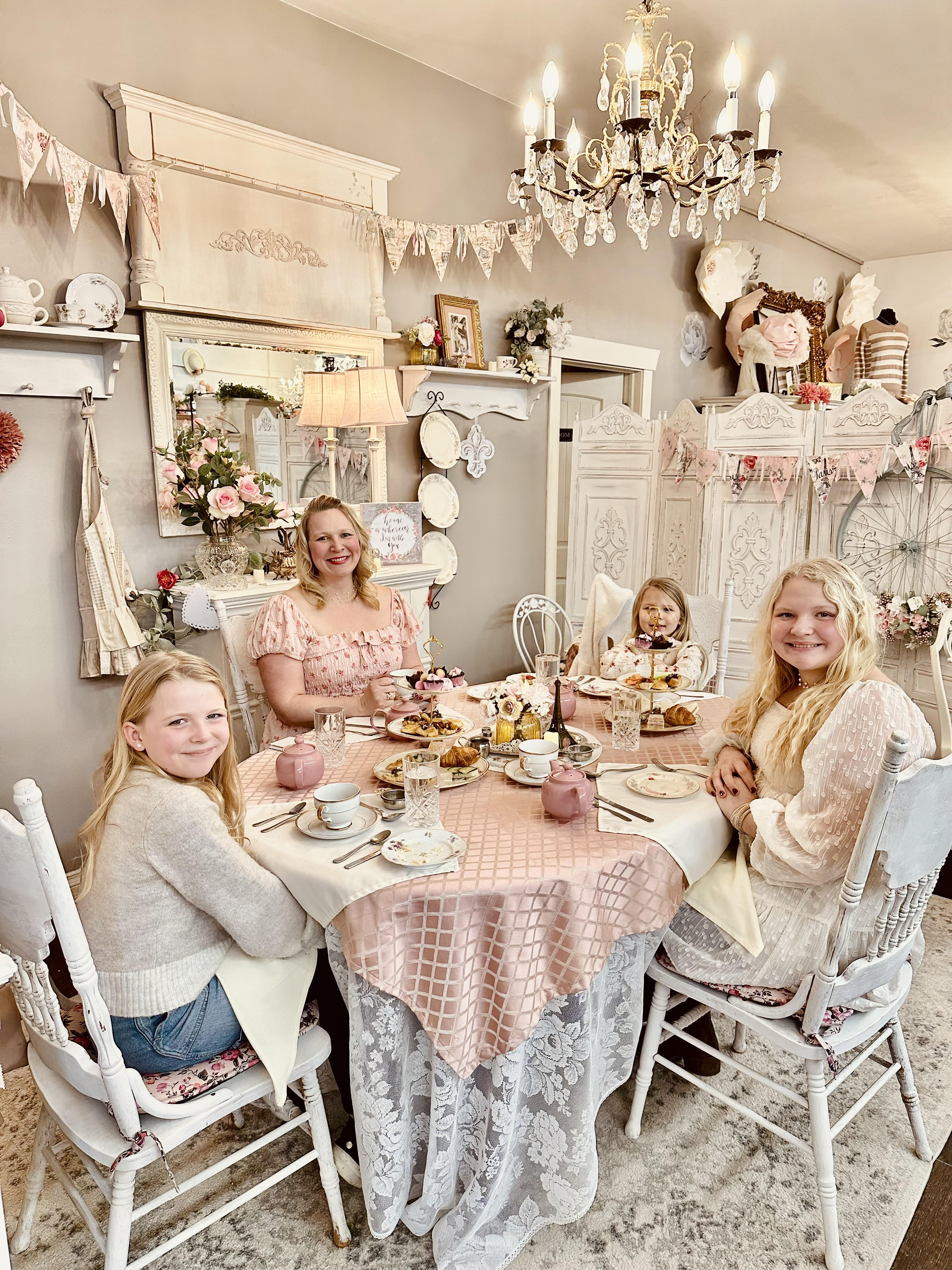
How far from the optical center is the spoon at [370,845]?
1.45 metres

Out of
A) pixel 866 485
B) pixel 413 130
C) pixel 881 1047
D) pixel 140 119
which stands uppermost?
pixel 413 130

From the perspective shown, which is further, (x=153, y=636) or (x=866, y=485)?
(x=866, y=485)

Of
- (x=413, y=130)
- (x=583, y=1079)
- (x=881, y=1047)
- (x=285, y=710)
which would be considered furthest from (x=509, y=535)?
(x=583, y=1079)

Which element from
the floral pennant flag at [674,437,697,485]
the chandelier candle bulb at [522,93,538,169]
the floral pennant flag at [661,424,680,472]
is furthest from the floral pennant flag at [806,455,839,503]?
the chandelier candle bulb at [522,93,538,169]

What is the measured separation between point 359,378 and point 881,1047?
263 cm

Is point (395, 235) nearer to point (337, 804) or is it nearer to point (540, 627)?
point (540, 627)

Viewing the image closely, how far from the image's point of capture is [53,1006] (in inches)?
48.9

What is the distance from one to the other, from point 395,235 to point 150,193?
1.06 metres

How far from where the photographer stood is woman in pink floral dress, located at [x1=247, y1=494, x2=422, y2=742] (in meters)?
2.35

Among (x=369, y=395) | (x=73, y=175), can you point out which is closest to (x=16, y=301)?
(x=73, y=175)

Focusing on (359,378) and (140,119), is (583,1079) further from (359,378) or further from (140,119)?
(140,119)

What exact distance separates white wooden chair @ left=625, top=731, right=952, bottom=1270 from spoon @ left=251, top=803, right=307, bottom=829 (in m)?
0.80

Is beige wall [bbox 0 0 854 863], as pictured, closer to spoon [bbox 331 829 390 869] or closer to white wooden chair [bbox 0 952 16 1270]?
spoon [bbox 331 829 390 869]

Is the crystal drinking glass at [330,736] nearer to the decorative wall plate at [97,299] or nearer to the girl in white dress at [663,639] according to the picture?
the girl in white dress at [663,639]
